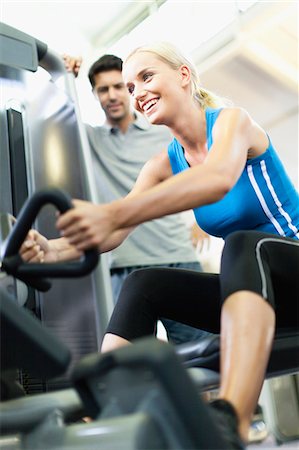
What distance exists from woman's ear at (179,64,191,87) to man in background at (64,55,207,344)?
3.48ft

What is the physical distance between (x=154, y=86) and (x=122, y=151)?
1154 mm

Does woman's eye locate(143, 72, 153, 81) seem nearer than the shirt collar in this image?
Yes

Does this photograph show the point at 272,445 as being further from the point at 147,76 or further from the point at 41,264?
the point at 41,264

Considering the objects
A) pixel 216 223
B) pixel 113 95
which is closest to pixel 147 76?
pixel 216 223

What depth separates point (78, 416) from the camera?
3.27 ft

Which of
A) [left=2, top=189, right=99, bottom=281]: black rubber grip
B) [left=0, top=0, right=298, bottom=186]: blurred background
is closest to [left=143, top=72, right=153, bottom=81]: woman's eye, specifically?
[left=2, top=189, right=99, bottom=281]: black rubber grip

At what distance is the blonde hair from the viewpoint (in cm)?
149

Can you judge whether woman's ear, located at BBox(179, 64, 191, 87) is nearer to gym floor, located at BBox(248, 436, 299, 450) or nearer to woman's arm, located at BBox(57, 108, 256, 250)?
woman's arm, located at BBox(57, 108, 256, 250)

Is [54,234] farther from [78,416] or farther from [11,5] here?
[11,5]

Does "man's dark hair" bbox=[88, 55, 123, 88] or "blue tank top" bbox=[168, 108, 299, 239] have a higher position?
"man's dark hair" bbox=[88, 55, 123, 88]

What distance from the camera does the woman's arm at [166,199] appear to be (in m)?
→ 0.95

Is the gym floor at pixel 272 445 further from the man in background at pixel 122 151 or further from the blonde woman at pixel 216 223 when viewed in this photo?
the blonde woman at pixel 216 223

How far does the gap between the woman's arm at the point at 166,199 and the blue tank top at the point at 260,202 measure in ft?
0.54

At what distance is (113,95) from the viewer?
255 centimetres
